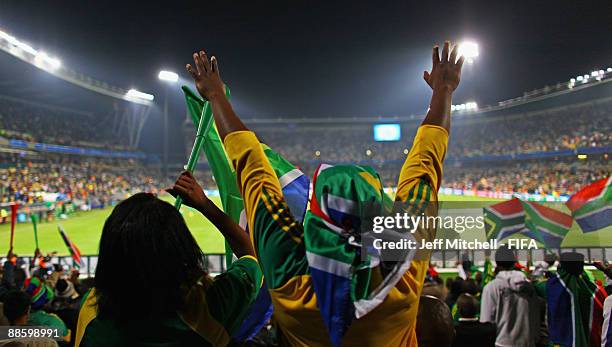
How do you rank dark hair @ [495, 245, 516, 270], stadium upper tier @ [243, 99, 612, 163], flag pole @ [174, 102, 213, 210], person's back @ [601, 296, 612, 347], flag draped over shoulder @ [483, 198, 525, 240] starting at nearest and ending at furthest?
flag pole @ [174, 102, 213, 210] < person's back @ [601, 296, 612, 347] < dark hair @ [495, 245, 516, 270] < flag draped over shoulder @ [483, 198, 525, 240] < stadium upper tier @ [243, 99, 612, 163]

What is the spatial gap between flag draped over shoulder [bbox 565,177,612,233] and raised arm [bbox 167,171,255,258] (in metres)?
4.14

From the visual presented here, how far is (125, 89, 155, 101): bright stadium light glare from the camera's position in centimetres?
5000

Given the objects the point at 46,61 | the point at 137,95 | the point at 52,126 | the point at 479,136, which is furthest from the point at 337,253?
the point at 479,136

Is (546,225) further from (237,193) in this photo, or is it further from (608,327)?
(237,193)

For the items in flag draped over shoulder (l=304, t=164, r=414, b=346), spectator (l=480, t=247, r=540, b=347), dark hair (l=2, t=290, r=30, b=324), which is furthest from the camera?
spectator (l=480, t=247, r=540, b=347)

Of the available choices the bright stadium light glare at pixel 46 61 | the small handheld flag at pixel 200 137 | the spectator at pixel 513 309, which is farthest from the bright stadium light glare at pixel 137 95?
the small handheld flag at pixel 200 137

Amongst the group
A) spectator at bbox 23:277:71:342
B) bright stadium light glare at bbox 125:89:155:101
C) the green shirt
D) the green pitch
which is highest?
bright stadium light glare at bbox 125:89:155:101

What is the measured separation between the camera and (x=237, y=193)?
8.21 feet

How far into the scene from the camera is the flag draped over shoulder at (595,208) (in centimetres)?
431

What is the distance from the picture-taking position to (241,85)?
49188 millimetres

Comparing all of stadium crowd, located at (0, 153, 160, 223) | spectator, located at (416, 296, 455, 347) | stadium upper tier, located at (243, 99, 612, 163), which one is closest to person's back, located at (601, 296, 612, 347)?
spectator, located at (416, 296, 455, 347)

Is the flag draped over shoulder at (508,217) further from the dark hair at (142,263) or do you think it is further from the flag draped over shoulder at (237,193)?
the dark hair at (142,263)

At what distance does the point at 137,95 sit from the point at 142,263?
55032mm

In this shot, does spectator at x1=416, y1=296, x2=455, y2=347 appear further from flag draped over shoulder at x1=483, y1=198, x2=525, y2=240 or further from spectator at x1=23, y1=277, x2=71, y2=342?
spectator at x1=23, y1=277, x2=71, y2=342
